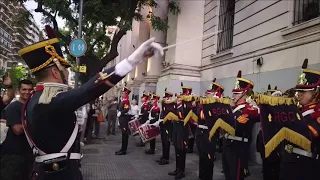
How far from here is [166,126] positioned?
410 inches

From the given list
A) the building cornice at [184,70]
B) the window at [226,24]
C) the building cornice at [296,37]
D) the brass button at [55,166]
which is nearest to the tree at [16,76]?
the brass button at [55,166]

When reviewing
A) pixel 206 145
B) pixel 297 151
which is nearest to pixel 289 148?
pixel 297 151

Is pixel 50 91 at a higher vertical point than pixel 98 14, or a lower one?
lower

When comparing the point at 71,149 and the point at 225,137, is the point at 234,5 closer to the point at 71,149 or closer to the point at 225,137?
the point at 225,137

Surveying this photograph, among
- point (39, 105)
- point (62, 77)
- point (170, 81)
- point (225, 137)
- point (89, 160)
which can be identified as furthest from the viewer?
point (170, 81)

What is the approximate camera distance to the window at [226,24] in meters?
13.8

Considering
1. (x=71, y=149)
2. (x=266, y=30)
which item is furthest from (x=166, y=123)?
(x=71, y=149)

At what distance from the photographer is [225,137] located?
5.85 metres

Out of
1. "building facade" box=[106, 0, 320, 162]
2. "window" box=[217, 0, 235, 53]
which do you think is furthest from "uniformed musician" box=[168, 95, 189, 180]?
"window" box=[217, 0, 235, 53]

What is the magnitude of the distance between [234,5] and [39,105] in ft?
40.5

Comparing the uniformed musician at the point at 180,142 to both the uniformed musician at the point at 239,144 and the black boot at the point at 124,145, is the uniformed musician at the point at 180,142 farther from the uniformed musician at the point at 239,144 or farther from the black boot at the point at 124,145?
the black boot at the point at 124,145

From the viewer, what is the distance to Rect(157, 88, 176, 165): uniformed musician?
940cm

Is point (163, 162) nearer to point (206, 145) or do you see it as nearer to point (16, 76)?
point (206, 145)

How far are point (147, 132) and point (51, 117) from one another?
840 cm
